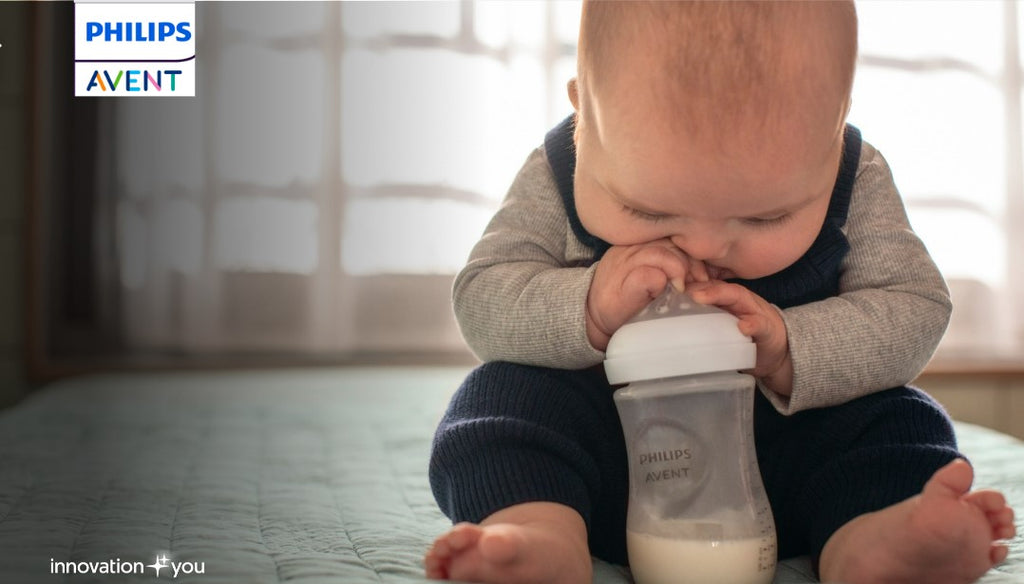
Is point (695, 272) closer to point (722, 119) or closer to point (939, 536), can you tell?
point (722, 119)

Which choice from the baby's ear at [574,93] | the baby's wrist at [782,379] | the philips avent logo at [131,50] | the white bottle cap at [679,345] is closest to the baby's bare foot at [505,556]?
the white bottle cap at [679,345]

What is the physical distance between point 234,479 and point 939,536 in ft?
2.41

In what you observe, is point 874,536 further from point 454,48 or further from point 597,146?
point 454,48

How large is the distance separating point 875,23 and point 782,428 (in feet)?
5.87

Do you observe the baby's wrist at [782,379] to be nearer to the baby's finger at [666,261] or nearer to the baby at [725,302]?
the baby at [725,302]

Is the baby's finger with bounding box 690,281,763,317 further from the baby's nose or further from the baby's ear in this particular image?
the baby's ear

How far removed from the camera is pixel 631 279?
71cm

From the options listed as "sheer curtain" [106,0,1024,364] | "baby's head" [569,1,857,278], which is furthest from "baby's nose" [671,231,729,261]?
"sheer curtain" [106,0,1024,364]

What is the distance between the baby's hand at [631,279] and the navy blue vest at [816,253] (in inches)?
4.3

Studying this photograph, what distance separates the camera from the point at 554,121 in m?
2.21

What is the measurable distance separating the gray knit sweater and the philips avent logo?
555 mm

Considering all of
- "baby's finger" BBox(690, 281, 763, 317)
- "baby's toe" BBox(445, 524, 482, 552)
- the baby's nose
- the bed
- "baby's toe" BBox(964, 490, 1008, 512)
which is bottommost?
the bed

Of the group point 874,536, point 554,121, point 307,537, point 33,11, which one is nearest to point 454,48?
point 554,121

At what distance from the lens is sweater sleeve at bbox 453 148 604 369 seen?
0.77 m
